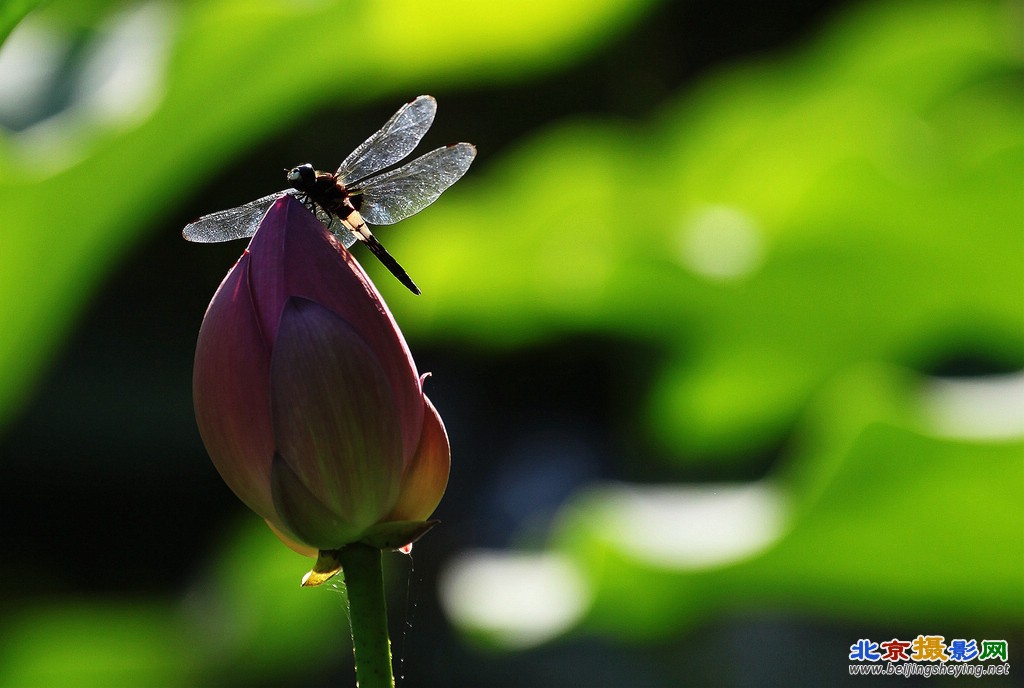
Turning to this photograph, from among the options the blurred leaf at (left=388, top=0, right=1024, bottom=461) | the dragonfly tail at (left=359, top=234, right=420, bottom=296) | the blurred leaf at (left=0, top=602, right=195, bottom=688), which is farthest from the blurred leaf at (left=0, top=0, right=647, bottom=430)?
the dragonfly tail at (left=359, top=234, right=420, bottom=296)

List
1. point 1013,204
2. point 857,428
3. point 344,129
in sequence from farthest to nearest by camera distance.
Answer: point 344,129
point 1013,204
point 857,428

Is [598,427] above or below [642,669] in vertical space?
above

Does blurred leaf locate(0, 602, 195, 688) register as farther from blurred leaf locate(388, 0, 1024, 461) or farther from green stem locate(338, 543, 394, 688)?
green stem locate(338, 543, 394, 688)

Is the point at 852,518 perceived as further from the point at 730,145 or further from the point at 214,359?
the point at 730,145

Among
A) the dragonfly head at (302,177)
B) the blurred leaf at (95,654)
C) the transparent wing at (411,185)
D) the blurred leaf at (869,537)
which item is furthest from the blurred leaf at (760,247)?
the dragonfly head at (302,177)

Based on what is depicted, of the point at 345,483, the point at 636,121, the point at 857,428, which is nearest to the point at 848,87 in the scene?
the point at 636,121

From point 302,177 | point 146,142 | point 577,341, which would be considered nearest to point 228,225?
point 302,177

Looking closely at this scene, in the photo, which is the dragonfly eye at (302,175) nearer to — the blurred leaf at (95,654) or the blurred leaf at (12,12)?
the blurred leaf at (12,12)

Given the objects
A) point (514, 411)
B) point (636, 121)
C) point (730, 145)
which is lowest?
point (514, 411)
